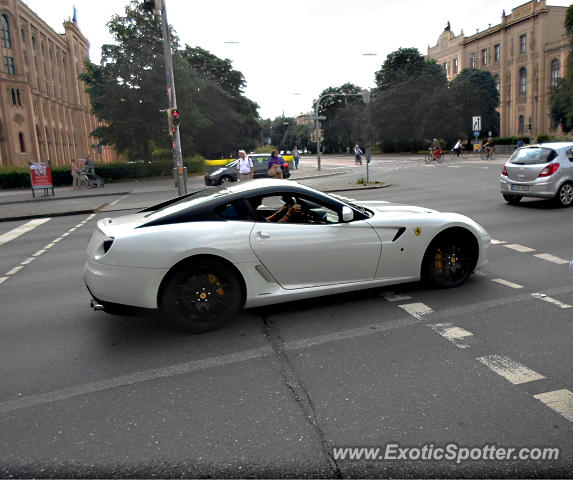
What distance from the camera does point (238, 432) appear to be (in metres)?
2.94

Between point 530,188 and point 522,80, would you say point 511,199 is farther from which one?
point 522,80

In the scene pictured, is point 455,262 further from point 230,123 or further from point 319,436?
point 230,123

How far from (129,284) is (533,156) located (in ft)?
36.8

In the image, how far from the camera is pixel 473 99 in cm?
6256

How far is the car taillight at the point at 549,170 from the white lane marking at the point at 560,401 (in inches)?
394

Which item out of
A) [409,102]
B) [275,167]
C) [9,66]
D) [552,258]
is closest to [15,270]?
[552,258]

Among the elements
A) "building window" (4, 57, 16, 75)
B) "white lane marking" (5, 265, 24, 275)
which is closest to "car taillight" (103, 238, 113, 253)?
"white lane marking" (5, 265, 24, 275)

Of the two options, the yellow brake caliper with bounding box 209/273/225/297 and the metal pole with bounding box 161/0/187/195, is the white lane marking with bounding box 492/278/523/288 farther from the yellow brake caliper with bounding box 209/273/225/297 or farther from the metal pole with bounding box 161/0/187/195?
the metal pole with bounding box 161/0/187/195

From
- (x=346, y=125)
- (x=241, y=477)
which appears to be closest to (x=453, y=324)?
(x=241, y=477)

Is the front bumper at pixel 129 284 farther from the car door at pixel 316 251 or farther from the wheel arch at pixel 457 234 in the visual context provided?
Result: the wheel arch at pixel 457 234

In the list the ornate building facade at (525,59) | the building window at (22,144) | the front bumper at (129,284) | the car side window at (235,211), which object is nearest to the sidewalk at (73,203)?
the front bumper at (129,284)

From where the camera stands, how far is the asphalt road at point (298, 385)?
2713mm

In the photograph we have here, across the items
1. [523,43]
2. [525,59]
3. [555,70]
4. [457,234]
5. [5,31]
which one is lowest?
[457,234]

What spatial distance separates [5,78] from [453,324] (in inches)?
2384
